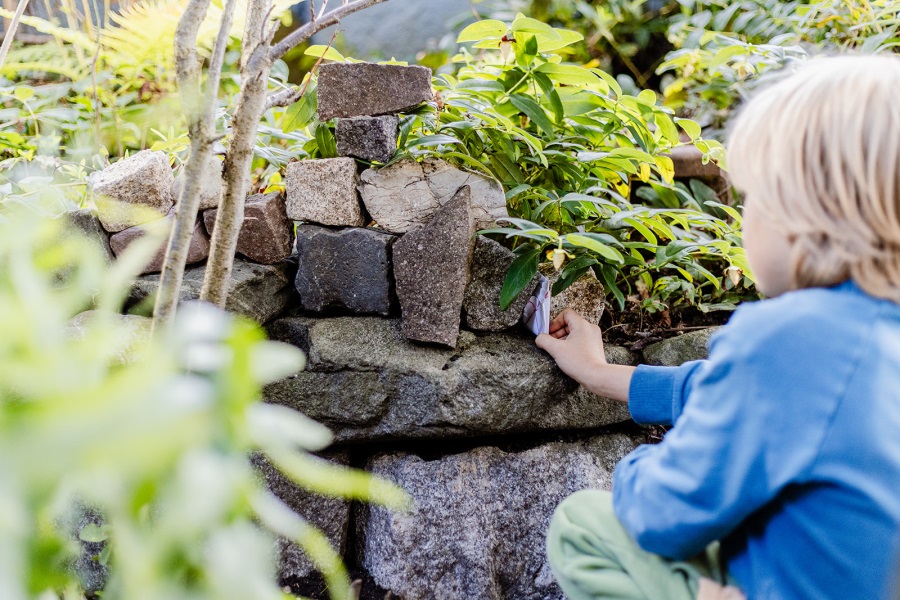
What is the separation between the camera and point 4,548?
0.41 meters

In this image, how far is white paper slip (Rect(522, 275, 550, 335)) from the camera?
1631 millimetres

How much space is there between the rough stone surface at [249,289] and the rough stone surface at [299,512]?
0.32 m

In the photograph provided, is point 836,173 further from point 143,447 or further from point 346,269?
point 346,269

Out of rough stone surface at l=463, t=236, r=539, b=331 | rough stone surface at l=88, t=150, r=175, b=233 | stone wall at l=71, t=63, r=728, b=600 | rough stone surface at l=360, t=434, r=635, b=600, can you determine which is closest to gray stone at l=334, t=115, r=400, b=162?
stone wall at l=71, t=63, r=728, b=600

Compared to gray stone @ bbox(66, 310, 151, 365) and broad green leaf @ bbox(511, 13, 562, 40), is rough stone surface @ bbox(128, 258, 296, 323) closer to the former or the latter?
gray stone @ bbox(66, 310, 151, 365)

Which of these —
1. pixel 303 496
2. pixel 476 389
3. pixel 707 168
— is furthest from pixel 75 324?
pixel 707 168

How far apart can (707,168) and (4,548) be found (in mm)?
2232

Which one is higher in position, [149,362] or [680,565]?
[149,362]

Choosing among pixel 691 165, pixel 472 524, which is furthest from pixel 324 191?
pixel 691 165

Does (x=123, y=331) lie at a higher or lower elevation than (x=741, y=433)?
lower

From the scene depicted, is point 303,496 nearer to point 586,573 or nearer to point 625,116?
point 586,573

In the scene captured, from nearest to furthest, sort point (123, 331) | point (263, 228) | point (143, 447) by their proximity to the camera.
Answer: point (143, 447) → point (123, 331) → point (263, 228)

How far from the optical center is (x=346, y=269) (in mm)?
1622

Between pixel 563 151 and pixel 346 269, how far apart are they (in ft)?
2.00
